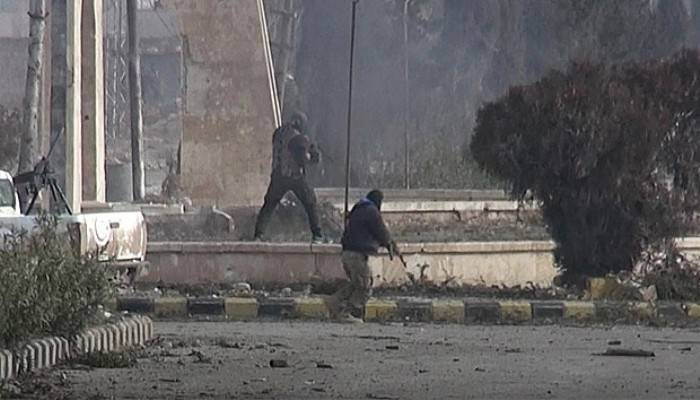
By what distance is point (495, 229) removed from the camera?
28.0 m

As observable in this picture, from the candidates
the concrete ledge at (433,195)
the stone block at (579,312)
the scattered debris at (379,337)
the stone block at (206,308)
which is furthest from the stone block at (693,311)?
the concrete ledge at (433,195)

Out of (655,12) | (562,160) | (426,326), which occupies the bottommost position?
(426,326)

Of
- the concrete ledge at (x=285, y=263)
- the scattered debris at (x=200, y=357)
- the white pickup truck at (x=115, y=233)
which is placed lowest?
the scattered debris at (x=200, y=357)

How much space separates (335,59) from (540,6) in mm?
5573

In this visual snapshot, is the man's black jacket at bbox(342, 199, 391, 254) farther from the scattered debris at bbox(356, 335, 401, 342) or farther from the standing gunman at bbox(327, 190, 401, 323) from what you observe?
the scattered debris at bbox(356, 335, 401, 342)

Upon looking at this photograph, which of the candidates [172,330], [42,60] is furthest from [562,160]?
[42,60]

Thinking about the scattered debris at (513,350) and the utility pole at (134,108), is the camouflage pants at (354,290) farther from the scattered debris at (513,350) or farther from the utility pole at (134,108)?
the utility pole at (134,108)

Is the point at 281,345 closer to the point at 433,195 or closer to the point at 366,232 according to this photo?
the point at 366,232

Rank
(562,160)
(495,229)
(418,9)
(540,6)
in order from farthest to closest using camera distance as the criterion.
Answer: (418,9) → (540,6) → (495,229) → (562,160)

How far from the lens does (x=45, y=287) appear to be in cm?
1343

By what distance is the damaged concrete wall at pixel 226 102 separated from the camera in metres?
29.0

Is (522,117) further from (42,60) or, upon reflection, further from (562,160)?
(42,60)

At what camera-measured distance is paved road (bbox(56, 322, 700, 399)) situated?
495 inches

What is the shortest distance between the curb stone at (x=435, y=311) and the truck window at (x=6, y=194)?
12.0 ft
